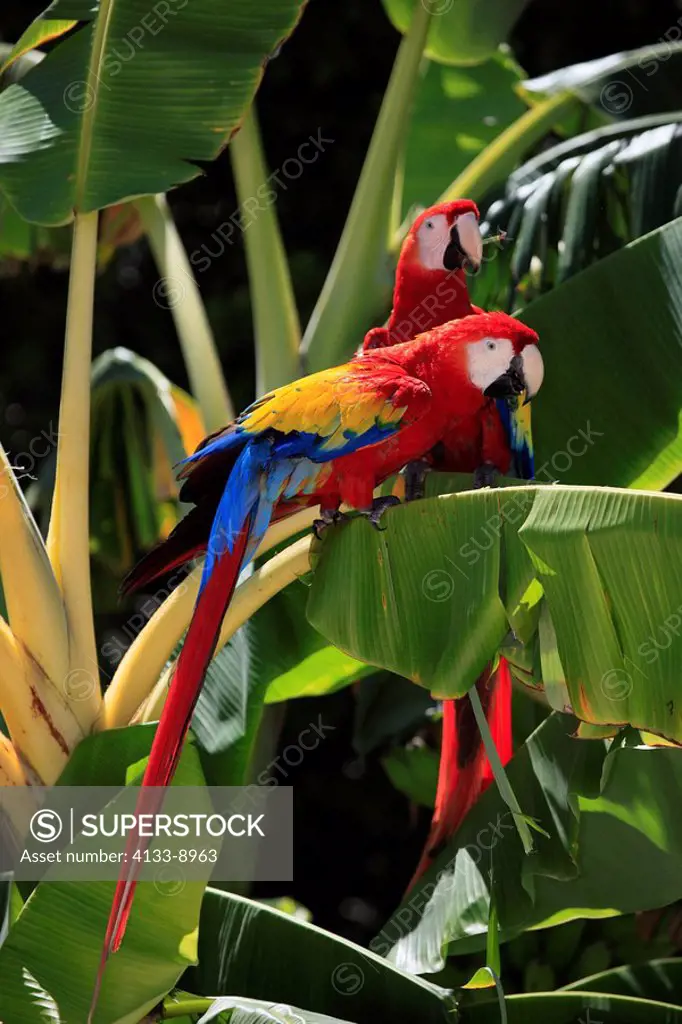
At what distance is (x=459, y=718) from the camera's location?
4.45 feet

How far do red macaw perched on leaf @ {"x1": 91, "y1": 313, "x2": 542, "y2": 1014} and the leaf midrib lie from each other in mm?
477

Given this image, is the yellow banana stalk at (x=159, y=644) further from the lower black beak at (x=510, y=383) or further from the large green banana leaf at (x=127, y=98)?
the large green banana leaf at (x=127, y=98)

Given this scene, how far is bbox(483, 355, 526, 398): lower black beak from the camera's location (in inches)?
48.1

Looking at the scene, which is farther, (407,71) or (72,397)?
(407,71)

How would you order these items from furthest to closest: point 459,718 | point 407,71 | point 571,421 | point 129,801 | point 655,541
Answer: point 407,71, point 571,421, point 459,718, point 129,801, point 655,541

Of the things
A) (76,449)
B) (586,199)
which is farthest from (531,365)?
(76,449)

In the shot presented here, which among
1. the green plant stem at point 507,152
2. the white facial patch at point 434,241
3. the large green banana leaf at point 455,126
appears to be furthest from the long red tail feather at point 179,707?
the large green banana leaf at point 455,126

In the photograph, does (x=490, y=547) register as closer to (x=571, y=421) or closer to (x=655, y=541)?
(x=655, y=541)

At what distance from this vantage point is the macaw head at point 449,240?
1.56 metres

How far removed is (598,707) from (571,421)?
0.49 metres

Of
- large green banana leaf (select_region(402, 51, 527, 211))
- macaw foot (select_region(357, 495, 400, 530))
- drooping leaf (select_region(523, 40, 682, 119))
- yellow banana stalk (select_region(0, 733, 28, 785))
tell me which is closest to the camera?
macaw foot (select_region(357, 495, 400, 530))

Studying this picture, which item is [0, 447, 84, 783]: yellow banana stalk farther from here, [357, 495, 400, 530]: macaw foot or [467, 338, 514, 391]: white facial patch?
[467, 338, 514, 391]: white facial patch

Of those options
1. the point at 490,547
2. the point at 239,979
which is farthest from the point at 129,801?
the point at 490,547

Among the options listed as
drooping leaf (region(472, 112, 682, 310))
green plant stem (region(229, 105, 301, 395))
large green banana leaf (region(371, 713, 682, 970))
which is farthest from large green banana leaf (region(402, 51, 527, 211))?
large green banana leaf (region(371, 713, 682, 970))
